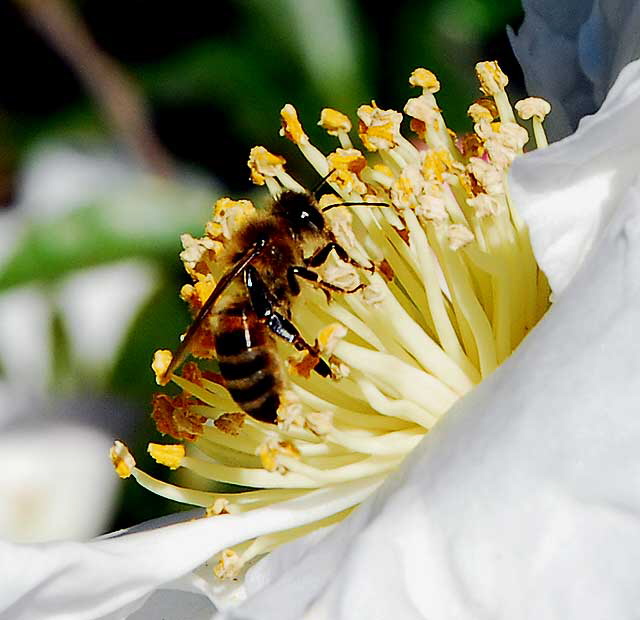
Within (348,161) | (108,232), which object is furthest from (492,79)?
(108,232)

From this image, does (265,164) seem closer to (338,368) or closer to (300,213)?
(300,213)

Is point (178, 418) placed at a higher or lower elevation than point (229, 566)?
higher

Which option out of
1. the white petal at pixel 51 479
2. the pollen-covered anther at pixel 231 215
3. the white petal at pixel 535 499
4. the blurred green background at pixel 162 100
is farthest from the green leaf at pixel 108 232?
the white petal at pixel 535 499

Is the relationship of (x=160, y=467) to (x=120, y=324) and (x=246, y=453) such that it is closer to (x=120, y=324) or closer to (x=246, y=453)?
(x=120, y=324)

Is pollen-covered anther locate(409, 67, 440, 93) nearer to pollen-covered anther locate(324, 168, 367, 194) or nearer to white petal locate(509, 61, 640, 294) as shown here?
pollen-covered anther locate(324, 168, 367, 194)

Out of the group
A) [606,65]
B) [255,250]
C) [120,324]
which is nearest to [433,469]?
[255,250]

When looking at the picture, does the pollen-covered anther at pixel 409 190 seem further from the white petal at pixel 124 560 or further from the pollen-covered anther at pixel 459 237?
the white petal at pixel 124 560

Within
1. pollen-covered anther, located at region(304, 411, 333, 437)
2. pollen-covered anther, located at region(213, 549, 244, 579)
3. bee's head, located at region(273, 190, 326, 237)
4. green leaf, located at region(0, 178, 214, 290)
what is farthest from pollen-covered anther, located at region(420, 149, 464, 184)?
green leaf, located at region(0, 178, 214, 290)
